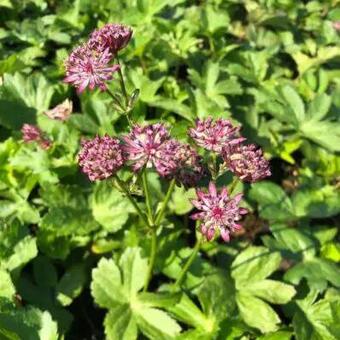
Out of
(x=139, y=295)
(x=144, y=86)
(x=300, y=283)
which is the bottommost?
(x=300, y=283)

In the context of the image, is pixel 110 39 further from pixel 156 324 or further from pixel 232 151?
pixel 156 324

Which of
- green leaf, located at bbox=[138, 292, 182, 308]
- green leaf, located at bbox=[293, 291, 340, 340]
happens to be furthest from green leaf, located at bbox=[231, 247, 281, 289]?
green leaf, located at bbox=[138, 292, 182, 308]

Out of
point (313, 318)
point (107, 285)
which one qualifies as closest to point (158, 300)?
point (107, 285)

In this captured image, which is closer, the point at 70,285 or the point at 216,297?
the point at 216,297

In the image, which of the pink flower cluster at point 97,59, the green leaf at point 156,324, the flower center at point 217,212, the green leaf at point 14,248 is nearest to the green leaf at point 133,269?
the green leaf at point 156,324

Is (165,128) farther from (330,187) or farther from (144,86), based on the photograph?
(330,187)

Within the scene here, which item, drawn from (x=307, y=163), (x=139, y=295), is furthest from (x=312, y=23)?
(x=139, y=295)
